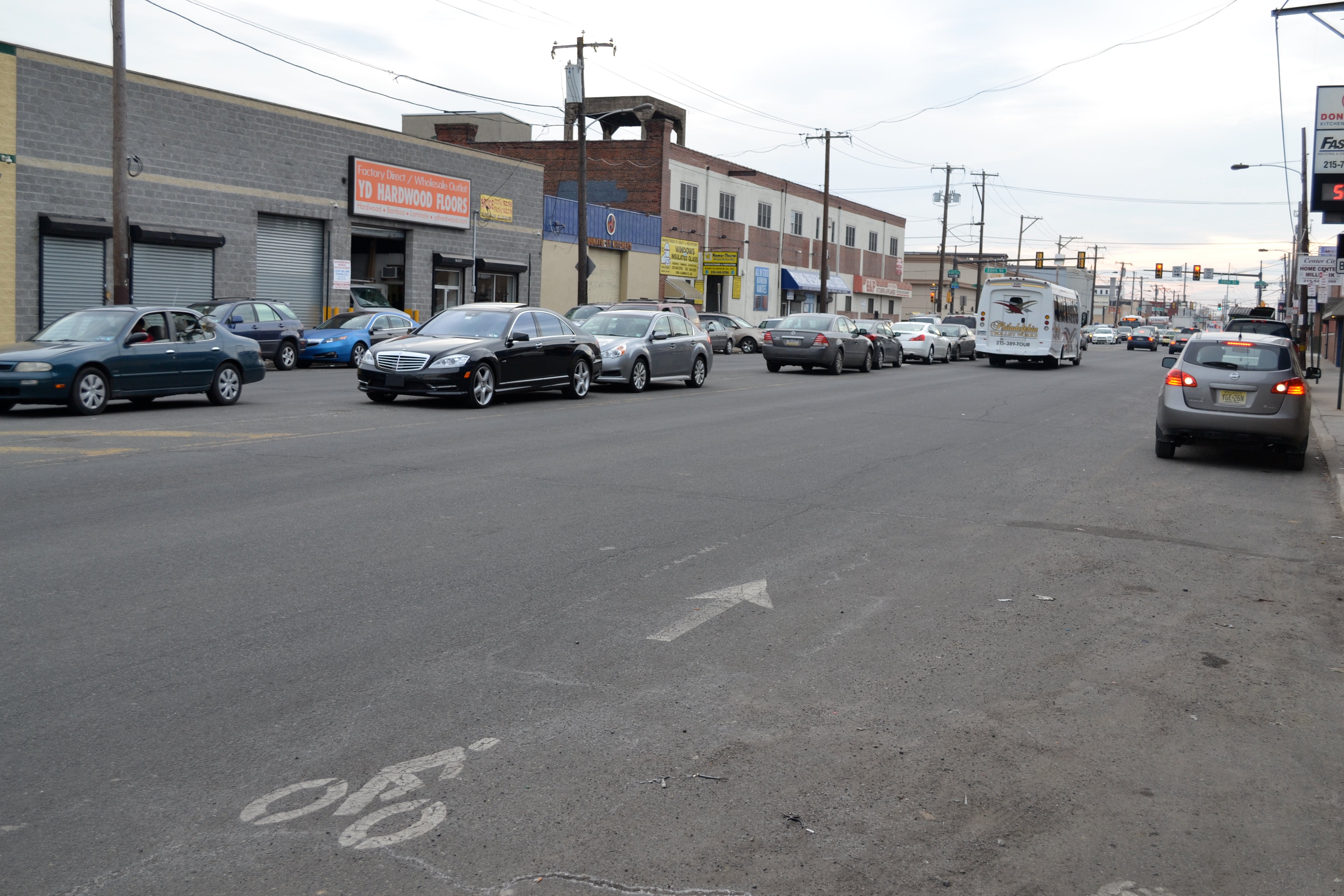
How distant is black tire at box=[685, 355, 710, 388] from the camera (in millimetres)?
23484

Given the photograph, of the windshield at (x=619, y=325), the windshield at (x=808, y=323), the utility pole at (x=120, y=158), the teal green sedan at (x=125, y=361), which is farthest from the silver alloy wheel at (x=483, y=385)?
the windshield at (x=808, y=323)

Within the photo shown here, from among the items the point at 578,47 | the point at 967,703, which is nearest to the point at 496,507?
the point at 967,703

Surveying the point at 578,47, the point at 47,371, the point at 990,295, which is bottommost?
the point at 47,371

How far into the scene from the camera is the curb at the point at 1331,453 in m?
11.9

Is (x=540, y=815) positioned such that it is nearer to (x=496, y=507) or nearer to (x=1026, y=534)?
(x=496, y=507)

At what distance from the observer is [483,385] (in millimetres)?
17688

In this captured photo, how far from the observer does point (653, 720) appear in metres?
4.77

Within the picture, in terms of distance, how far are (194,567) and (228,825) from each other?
3579 millimetres

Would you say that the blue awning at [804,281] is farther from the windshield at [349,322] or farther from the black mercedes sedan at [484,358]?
the black mercedes sedan at [484,358]

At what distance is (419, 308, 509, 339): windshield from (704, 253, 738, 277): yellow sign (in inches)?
1548

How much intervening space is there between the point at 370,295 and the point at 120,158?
12384 millimetres

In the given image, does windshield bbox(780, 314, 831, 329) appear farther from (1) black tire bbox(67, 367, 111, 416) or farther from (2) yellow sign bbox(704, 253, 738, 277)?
(2) yellow sign bbox(704, 253, 738, 277)

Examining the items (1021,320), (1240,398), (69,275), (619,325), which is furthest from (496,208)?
(1240,398)

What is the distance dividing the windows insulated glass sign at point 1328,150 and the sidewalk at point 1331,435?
4285 millimetres
